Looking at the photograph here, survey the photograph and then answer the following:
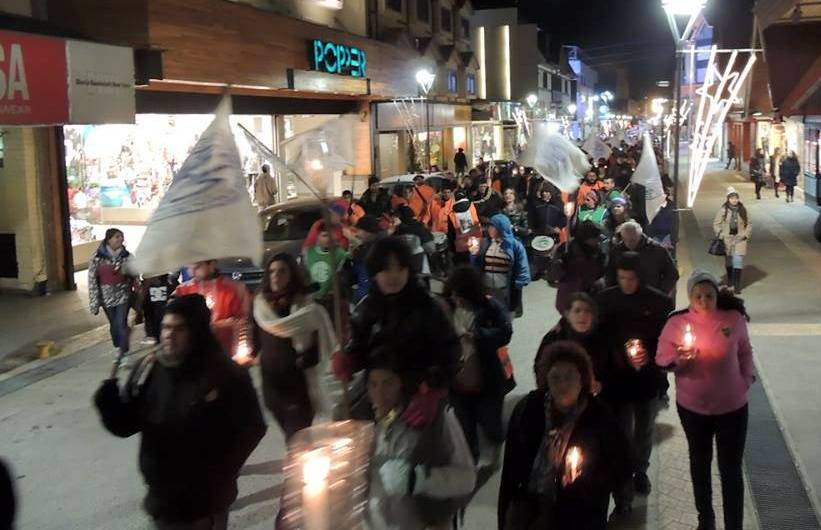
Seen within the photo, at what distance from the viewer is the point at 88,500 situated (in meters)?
6.38

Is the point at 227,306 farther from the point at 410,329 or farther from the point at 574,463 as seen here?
the point at 574,463

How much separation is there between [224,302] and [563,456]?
10.8 ft

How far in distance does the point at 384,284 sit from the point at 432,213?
10.7m

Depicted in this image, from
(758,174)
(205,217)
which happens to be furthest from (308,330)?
(758,174)

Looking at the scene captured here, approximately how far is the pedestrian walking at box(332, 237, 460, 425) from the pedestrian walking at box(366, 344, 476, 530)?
0.56 metres

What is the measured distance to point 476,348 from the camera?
18.6 feet

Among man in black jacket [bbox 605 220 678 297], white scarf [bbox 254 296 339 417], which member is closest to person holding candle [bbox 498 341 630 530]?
white scarf [bbox 254 296 339 417]

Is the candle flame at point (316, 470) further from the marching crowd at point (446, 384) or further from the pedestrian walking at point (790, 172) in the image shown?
the pedestrian walking at point (790, 172)

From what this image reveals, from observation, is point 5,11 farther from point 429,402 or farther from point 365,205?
point 429,402

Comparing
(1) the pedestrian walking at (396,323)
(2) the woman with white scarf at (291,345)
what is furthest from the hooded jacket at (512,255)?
(1) the pedestrian walking at (396,323)

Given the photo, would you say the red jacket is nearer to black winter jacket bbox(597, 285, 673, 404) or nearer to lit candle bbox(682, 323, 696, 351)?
black winter jacket bbox(597, 285, 673, 404)

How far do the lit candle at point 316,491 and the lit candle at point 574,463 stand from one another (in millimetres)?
978

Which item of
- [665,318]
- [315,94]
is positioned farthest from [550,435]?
[315,94]

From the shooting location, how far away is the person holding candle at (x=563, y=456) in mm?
3596
